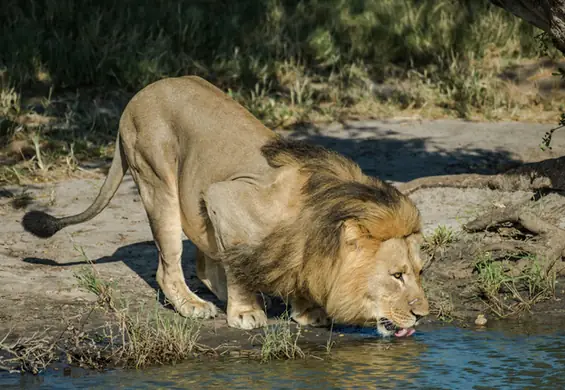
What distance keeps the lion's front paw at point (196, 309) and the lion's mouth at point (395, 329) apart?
3.57 feet

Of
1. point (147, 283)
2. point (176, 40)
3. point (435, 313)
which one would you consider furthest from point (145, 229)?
point (176, 40)

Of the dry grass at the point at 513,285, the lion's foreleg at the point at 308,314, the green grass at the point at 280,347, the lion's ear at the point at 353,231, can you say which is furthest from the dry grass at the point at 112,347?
the dry grass at the point at 513,285

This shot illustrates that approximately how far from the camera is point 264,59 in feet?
40.8

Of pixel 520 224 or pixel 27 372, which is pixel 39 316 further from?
pixel 520 224

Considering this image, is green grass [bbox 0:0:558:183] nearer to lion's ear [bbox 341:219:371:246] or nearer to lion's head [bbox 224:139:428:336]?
lion's head [bbox 224:139:428:336]

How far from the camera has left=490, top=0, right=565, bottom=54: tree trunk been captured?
739 cm

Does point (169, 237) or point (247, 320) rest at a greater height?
point (169, 237)

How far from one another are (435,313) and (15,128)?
5.05 m

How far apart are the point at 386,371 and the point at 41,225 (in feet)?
8.39

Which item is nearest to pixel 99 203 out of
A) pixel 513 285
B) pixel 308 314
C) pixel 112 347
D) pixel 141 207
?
pixel 141 207

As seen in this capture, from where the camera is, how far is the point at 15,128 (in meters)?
10.5

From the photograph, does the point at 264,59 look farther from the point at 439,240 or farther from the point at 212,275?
the point at 212,275

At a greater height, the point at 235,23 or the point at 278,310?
the point at 235,23

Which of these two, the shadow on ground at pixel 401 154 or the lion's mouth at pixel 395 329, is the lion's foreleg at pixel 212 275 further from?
the shadow on ground at pixel 401 154
